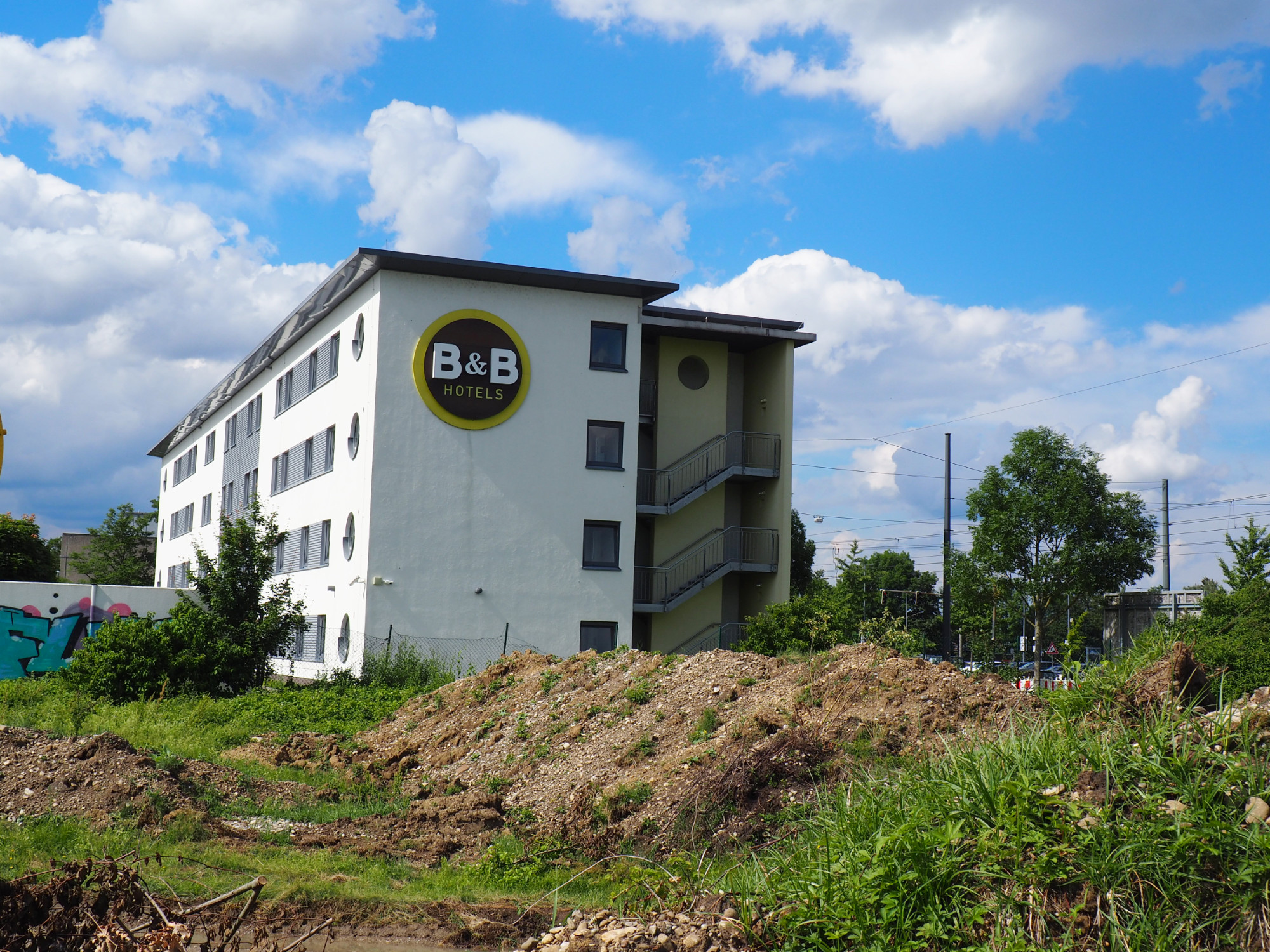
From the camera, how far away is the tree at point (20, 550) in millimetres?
46469

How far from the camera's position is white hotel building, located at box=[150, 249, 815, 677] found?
93.2ft

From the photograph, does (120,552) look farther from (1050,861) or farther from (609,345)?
(1050,861)

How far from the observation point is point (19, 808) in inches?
424

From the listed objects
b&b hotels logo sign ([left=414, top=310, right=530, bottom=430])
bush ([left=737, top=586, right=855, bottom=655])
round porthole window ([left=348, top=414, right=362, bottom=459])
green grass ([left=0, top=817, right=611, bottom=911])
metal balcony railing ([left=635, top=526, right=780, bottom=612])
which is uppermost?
b&b hotels logo sign ([left=414, top=310, right=530, bottom=430])

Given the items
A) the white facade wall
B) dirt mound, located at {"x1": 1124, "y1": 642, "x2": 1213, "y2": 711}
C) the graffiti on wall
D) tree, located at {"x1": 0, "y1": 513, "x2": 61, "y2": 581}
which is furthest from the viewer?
tree, located at {"x1": 0, "y1": 513, "x2": 61, "y2": 581}

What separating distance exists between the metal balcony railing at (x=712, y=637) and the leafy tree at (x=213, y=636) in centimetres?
1227

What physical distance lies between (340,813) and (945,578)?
28017 millimetres

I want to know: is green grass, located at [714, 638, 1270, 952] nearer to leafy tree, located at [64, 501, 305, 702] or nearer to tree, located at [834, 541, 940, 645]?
leafy tree, located at [64, 501, 305, 702]

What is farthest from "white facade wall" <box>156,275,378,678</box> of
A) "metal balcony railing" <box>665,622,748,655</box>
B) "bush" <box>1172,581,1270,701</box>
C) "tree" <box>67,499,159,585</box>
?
"tree" <box>67,499,159,585</box>

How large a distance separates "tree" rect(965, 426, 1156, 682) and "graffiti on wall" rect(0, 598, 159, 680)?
2658 centimetres

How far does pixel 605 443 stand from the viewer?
30.6 meters

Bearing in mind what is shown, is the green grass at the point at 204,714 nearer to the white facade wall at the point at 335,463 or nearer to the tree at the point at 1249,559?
the white facade wall at the point at 335,463

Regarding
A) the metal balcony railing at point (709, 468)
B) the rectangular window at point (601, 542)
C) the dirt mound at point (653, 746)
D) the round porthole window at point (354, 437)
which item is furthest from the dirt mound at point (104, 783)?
the metal balcony railing at point (709, 468)

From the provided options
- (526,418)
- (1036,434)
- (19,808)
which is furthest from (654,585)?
(19,808)
